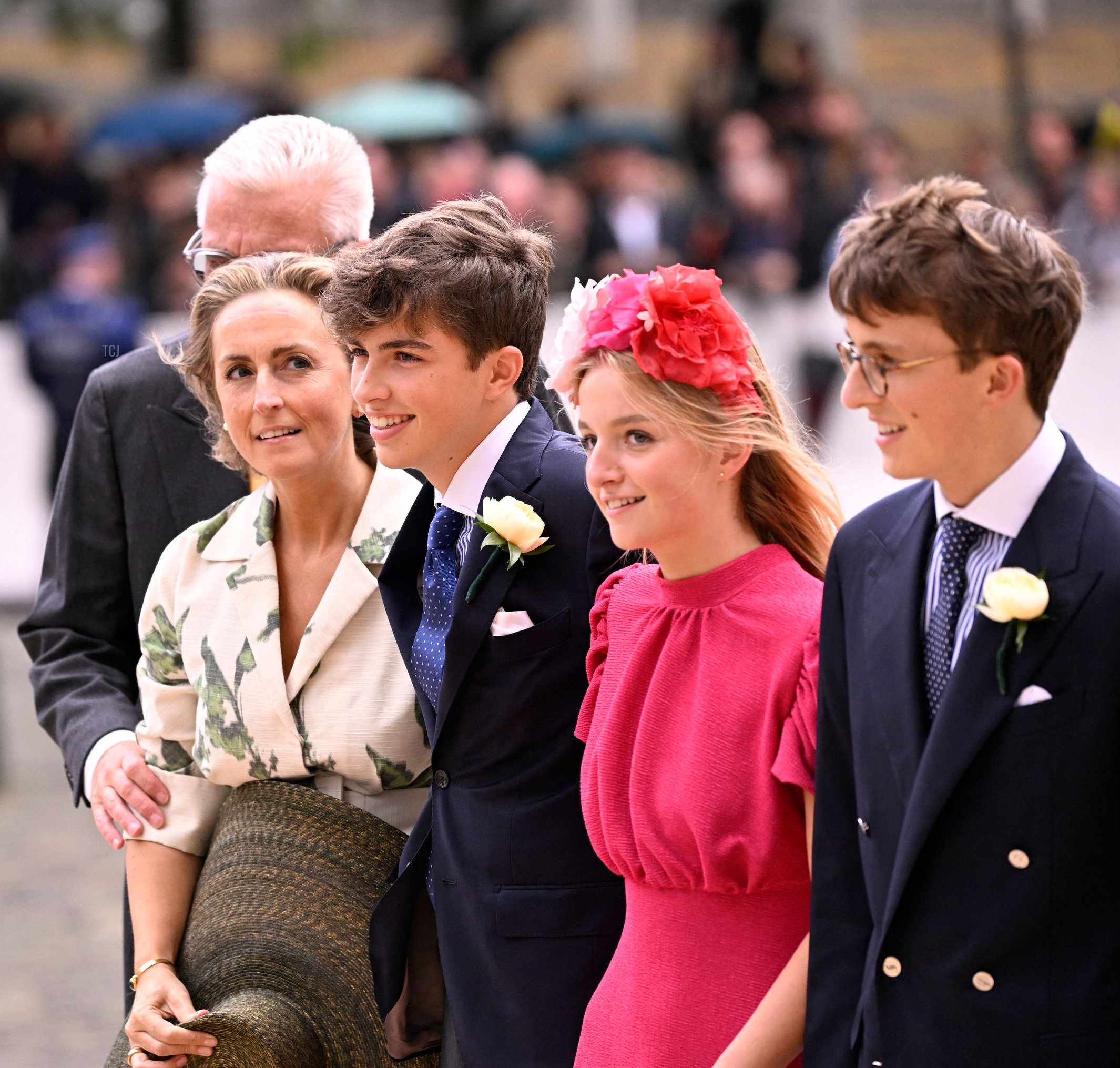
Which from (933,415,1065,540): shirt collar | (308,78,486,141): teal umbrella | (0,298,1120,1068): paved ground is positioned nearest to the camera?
(933,415,1065,540): shirt collar

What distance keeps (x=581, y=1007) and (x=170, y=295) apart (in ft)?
32.8

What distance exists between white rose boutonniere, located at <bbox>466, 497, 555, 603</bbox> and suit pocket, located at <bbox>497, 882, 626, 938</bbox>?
467 mm

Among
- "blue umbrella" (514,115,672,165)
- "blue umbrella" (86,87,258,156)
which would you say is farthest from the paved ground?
"blue umbrella" (86,87,258,156)

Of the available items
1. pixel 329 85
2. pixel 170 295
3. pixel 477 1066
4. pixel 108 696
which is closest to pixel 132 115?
pixel 170 295

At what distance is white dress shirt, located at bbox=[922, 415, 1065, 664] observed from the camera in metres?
2.24

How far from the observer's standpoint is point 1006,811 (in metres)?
2.21

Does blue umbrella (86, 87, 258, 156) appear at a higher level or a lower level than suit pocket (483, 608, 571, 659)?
higher

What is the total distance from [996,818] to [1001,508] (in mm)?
379

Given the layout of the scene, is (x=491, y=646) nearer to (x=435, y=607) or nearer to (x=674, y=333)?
(x=435, y=607)

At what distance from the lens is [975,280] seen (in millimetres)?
2211

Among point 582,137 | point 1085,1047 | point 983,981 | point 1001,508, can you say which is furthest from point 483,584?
point 582,137

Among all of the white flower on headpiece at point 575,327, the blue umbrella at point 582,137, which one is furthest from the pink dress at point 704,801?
the blue umbrella at point 582,137

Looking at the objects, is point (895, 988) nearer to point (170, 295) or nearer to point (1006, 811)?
point (1006, 811)

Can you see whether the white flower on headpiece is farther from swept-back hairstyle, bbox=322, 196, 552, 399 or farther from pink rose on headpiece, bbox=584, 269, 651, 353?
swept-back hairstyle, bbox=322, 196, 552, 399
